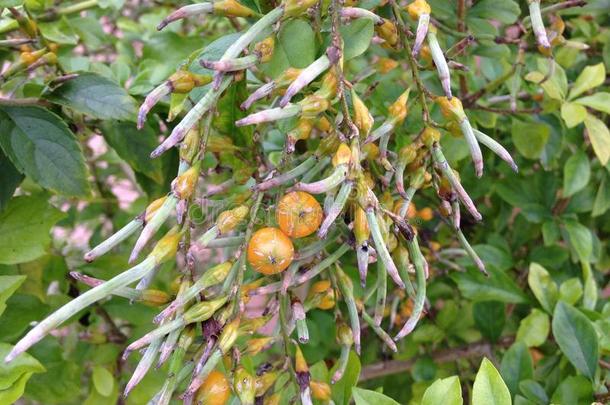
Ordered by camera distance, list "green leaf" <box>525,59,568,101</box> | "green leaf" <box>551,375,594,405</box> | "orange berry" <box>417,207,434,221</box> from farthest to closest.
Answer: "orange berry" <box>417,207,434,221</box> < "green leaf" <box>525,59,568,101</box> < "green leaf" <box>551,375,594,405</box>

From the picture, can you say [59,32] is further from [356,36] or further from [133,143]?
[356,36]

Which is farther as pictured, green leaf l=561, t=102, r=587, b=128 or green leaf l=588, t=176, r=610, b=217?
green leaf l=588, t=176, r=610, b=217

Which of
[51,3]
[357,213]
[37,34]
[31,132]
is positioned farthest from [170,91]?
[51,3]

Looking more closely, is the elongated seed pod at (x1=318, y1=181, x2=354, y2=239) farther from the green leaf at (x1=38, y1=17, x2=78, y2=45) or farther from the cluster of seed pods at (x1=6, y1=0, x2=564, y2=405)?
the green leaf at (x1=38, y1=17, x2=78, y2=45)

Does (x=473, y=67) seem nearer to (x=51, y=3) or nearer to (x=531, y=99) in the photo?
(x=531, y=99)

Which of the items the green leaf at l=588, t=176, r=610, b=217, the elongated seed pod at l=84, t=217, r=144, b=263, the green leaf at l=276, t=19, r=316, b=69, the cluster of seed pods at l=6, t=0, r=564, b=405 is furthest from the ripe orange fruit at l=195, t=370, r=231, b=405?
the green leaf at l=588, t=176, r=610, b=217

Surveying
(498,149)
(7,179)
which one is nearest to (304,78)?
(498,149)

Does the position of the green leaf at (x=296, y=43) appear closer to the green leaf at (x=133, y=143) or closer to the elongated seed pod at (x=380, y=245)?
the elongated seed pod at (x=380, y=245)
